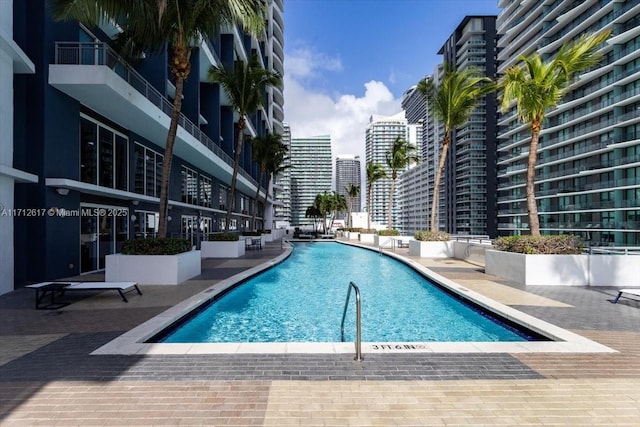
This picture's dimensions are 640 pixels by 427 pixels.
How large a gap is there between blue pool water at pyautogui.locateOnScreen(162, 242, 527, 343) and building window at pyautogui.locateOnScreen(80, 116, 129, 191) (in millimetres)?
7253

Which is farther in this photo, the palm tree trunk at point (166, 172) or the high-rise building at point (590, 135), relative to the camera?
the high-rise building at point (590, 135)

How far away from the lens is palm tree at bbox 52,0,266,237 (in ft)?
30.5

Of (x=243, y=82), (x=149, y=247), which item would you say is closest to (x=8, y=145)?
(x=149, y=247)

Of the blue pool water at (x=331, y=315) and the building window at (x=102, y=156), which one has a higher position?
the building window at (x=102, y=156)

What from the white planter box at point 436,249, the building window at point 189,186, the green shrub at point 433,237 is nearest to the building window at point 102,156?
the building window at point 189,186

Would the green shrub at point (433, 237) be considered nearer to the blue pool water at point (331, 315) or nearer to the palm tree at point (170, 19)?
the blue pool water at point (331, 315)

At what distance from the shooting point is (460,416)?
10.4 feet

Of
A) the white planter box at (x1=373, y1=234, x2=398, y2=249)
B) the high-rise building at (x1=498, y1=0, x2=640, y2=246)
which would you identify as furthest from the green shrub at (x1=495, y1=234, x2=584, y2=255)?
the high-rise building at (x1=498, y1=0, x2=640, y2=246)

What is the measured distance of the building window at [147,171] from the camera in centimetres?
1592

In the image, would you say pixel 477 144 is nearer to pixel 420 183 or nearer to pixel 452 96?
pixel 420 183

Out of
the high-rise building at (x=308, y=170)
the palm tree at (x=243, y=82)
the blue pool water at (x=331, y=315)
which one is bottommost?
the blue pool water at (x=331, y=315)

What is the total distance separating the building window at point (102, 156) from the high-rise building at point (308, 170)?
126235 millimetres

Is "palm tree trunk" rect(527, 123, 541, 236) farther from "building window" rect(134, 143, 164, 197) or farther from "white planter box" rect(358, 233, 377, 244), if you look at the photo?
"white planter box" rect(358, 233, 377, 244)

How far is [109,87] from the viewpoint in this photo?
10.4m
